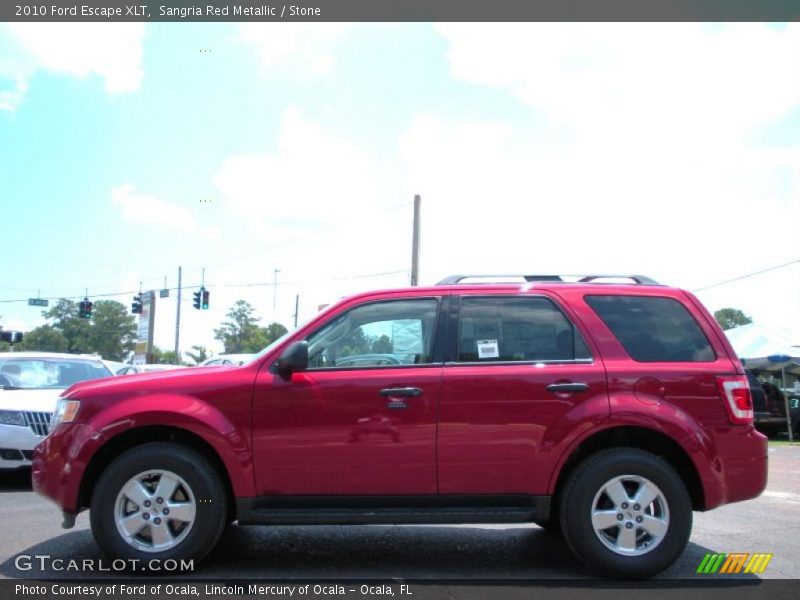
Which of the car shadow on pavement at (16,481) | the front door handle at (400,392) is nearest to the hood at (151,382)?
the front door handle at (400,392)

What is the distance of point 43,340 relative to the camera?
101 meters

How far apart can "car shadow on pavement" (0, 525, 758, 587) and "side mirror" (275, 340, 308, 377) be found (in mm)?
1334

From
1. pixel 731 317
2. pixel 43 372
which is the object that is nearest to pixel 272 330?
pixel 731 317

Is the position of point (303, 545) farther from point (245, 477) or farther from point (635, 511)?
point (635, 511)

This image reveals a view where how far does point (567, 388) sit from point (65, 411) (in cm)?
334

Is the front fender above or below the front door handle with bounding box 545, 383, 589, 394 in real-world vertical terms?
below

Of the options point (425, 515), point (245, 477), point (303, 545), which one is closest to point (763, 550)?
point (425, 515)

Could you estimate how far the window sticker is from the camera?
4863 mm

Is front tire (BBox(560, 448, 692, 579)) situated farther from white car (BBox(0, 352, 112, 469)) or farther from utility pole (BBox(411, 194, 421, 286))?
utility pole (BBox(411, 194, 421, 286))

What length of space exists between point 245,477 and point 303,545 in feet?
3.98

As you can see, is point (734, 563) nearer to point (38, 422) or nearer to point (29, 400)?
point (38, 422)

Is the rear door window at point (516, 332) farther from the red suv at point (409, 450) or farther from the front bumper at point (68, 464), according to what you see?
the front bumper at point (68, 464)

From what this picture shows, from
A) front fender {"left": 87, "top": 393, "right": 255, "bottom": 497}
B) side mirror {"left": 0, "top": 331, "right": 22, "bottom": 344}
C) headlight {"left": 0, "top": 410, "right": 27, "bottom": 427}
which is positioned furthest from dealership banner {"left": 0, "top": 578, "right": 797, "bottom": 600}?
side mirror {"left": 0, "top": 331, "right": 22, "bottom": 344}

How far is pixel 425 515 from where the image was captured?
4.58 m
